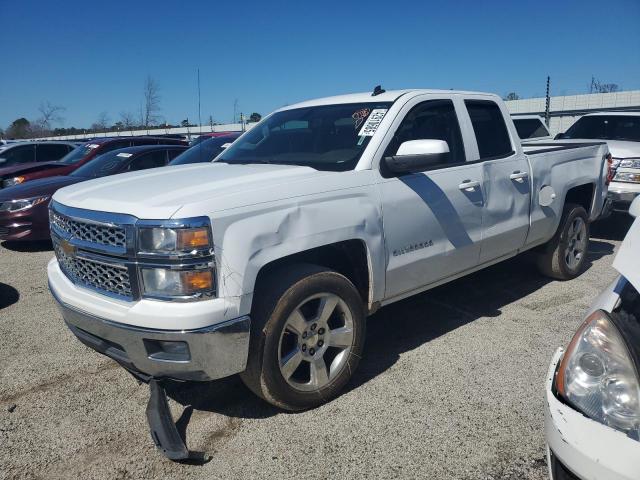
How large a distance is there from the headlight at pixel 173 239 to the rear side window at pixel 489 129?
2660 millimetres

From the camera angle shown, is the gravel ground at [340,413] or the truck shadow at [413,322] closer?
the gravel ground at [340,413]

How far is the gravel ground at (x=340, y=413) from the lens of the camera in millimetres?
2658

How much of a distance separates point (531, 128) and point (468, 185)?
25.9 ft

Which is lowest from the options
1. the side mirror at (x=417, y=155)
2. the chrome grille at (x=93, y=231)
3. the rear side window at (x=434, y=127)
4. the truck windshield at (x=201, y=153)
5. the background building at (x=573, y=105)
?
the chrome grille at (x=93, y=231)

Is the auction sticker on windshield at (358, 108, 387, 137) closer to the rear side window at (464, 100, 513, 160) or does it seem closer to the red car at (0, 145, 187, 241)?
the rear side window at (464, 100, 513, 160)

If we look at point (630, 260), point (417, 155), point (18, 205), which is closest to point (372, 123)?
point (417, 155)

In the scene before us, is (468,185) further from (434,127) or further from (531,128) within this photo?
(531,128)

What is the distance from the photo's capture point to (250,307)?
8.95 ft

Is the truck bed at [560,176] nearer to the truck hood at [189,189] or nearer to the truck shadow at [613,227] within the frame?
the truck shadow at [613,227]

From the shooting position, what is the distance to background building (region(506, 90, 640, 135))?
2272 cm

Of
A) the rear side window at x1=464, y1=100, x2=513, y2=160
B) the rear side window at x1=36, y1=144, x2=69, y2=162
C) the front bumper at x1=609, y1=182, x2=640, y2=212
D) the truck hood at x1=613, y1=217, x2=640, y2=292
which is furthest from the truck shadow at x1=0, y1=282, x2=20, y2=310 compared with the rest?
Result: the rear side window at x1=36, y1=144, x2=69, y2=162

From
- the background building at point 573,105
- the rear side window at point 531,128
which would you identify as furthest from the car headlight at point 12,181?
the background building at point 573,105

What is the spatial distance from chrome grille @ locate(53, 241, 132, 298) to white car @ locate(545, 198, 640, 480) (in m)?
2.04

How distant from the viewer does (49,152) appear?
12883 mm
